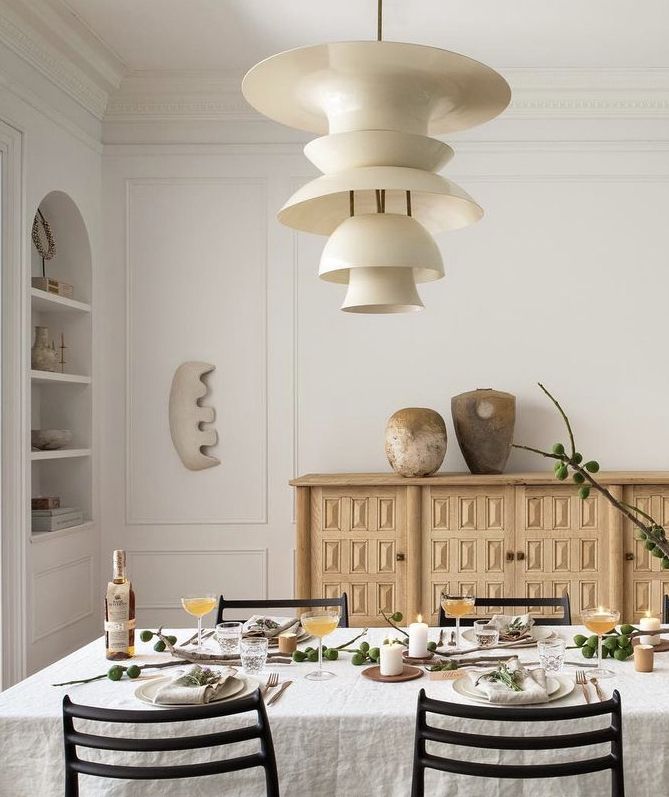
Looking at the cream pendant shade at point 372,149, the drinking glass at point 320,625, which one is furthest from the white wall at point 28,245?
the cream pendant shade at point 372,149

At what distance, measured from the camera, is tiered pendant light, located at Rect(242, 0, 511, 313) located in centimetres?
190

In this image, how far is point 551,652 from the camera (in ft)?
7.36

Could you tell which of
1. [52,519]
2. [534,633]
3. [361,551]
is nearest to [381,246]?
[534,633]

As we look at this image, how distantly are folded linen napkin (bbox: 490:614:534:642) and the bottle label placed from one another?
1.08 m

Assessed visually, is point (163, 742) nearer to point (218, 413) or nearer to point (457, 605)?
point (457, 605)

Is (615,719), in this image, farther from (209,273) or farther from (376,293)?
(209,273)

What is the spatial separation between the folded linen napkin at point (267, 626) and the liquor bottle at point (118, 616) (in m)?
0.38

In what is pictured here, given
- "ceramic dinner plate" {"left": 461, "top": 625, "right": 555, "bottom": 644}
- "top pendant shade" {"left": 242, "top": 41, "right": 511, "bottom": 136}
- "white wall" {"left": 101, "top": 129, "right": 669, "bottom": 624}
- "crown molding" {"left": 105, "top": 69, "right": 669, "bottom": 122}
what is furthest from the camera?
"white wall" {"left": 101, "top": 129, "right": 669, "bottom": 624}

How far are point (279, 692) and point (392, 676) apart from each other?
315 mm

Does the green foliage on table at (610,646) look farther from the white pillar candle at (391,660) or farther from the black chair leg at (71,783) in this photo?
the black chair leg at (71,783)

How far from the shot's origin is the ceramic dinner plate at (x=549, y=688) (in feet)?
6.64

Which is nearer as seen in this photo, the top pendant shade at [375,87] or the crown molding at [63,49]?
the top pendant shade at [375,87]

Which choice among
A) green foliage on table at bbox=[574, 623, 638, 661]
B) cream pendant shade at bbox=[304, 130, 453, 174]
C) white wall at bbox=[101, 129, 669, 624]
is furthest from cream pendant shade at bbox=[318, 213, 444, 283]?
white wall at bbox=[101, 129, 669, 624]

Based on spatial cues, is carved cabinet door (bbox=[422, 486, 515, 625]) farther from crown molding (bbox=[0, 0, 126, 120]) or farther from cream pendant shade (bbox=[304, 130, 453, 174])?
crown molding (bbox=[0, 0, 126, 120])
